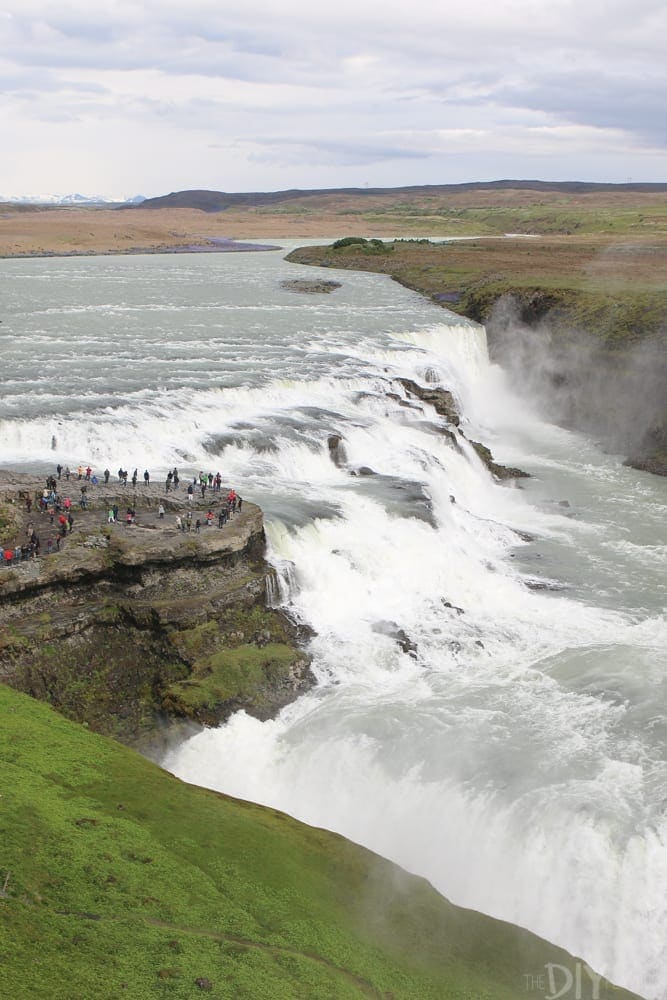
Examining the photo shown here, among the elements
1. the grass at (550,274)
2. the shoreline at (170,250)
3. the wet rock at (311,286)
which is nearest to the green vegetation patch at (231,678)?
the grass at (550,274)

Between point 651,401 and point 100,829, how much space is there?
41.6 m

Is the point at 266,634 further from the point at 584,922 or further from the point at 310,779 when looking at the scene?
the point at 584,922

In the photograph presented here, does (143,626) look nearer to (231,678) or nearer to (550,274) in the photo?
(231,678)

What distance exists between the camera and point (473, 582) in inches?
1158

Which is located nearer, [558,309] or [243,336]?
[243,336]

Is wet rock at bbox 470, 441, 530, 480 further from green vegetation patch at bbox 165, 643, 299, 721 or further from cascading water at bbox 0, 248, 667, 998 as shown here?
green vegetation patch at bbox 165, 643, 299, 721

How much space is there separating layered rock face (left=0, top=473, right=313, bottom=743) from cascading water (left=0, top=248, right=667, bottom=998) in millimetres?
922

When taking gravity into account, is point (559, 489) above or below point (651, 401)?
below

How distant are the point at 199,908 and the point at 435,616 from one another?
14.7 metres

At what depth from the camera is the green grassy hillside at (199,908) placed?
1184cm

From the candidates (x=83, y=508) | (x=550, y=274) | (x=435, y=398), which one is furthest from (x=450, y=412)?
(x=550, y=274)

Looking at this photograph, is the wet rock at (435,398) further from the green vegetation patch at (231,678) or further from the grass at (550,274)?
the green vegetation patch at (231,678)

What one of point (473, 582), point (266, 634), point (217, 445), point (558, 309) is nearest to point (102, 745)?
point (266, 634)

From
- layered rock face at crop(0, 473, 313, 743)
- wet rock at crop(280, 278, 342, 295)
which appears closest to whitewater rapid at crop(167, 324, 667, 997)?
layered rock face at crop(0, 473, 313, 743)
